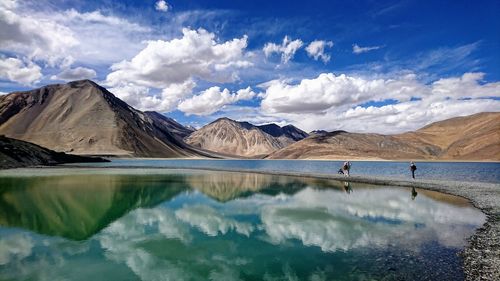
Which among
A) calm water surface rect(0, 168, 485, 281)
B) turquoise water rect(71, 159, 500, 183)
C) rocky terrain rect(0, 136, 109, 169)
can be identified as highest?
rocky terrain rect(0, 136, 109, 169)

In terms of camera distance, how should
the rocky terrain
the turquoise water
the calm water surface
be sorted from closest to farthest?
the calm water surface < the turquoise water < the rocky terrain

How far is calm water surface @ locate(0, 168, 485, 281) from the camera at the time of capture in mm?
15281

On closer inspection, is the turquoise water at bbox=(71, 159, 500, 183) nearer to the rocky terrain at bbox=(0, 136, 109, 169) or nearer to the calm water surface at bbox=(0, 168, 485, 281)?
the rocky terrain at bbox=(0, 136, 109, 169)

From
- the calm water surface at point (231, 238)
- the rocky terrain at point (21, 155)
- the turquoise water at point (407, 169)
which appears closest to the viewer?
the calm water surface at point (231, 238)

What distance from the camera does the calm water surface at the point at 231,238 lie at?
50.1 feet

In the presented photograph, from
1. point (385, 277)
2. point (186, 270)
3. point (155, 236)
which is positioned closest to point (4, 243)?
point (155, 236)

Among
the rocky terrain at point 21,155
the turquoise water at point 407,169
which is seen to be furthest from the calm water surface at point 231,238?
the rocky terrain at point 21,155

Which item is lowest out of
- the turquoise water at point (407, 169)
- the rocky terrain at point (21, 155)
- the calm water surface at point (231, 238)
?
the calm water surface at point (231, 238)

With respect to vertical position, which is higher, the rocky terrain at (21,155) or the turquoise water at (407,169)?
the rocky terrain at (21,155)

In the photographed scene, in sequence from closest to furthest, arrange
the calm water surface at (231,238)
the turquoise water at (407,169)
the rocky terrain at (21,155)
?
the calm water surface at (231,238)
the turquoise water at (407,169)
the rocky terrain at (21,155)

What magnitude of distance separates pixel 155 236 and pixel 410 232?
48.4ft

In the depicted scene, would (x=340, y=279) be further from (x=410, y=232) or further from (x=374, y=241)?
(x=410, y=232)

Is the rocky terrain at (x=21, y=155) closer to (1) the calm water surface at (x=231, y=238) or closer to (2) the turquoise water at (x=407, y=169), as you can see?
(2) the turquoise water at (x=407, y=169)

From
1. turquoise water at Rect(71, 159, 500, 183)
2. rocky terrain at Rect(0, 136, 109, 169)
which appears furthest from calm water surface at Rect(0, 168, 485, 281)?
rocky terrain at Rect(0, 136, 109, 169)
